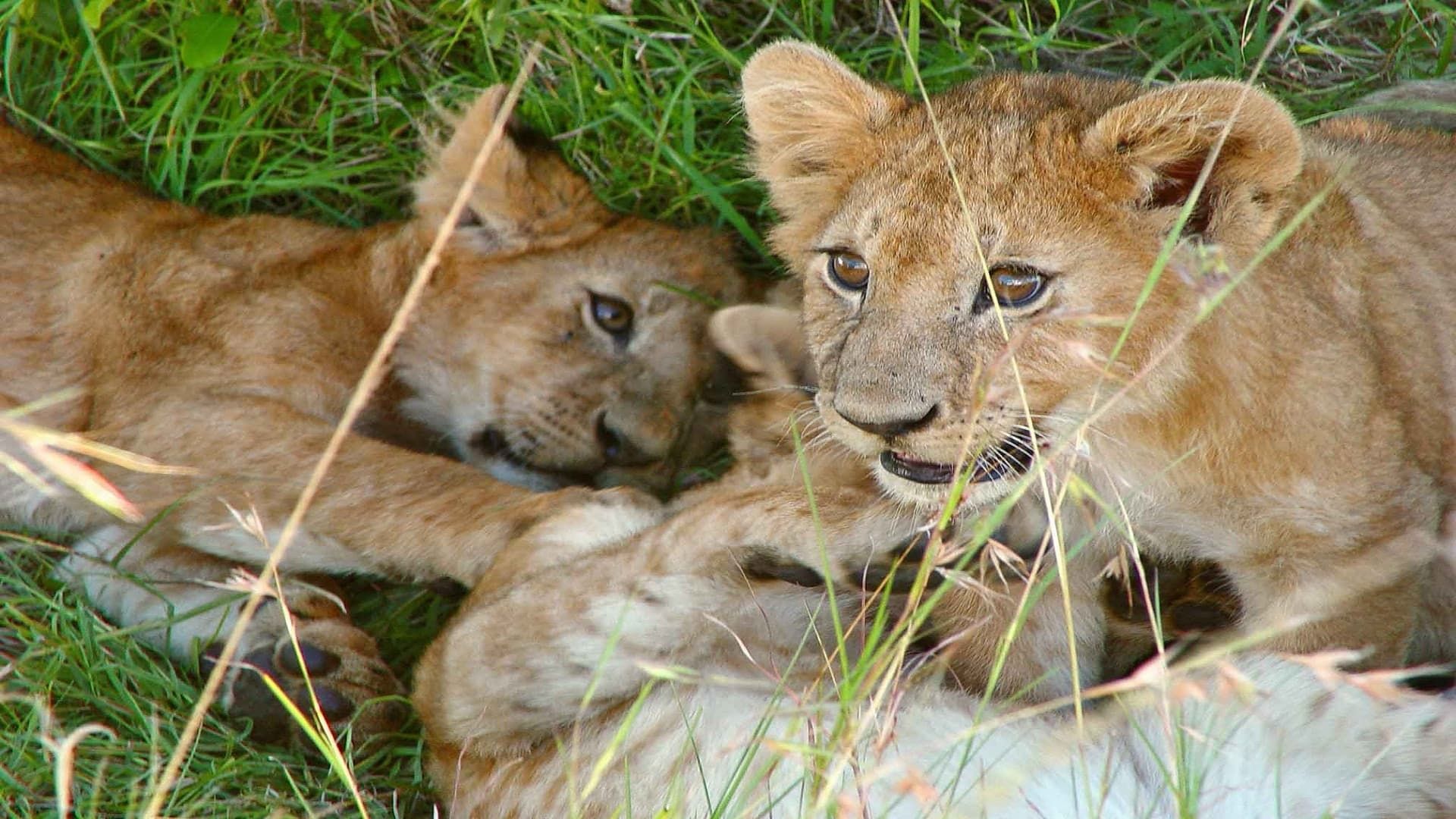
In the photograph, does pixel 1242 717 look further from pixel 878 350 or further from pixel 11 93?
pixel 11 93

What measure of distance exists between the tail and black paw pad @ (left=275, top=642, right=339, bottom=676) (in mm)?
2568

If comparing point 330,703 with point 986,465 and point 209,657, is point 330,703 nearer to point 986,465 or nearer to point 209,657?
point 209,657

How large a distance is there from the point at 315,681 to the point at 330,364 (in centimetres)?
85

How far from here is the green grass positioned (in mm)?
3797

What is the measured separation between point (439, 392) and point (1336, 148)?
224 centimetres

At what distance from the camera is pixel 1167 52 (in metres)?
3.89

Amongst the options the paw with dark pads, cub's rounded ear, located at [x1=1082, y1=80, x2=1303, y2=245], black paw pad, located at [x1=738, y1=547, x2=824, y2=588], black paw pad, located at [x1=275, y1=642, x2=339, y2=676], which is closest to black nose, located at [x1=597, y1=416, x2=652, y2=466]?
black paw pad, located at [x1=275, y1=642, x2=339, y2=676]

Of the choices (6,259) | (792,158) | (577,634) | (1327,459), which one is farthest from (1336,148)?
(6,259)

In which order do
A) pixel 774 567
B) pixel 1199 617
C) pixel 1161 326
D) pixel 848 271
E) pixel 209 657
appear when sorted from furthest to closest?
1. pixel 209 657
2. pixel 1199 617
3. pixel 774 567
4. pixel 848 271
5. pixel 1161 326

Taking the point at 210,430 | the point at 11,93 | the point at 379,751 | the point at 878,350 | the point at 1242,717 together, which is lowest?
the point at 379,751

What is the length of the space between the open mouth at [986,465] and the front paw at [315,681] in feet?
4.51

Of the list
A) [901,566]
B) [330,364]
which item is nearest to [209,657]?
[330,364]

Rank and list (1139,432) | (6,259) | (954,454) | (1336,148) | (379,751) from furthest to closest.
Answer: (6,259) → (379,751) → (1336,148) → (1139,432) → (954,454)

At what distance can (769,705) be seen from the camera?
7.82 ft
